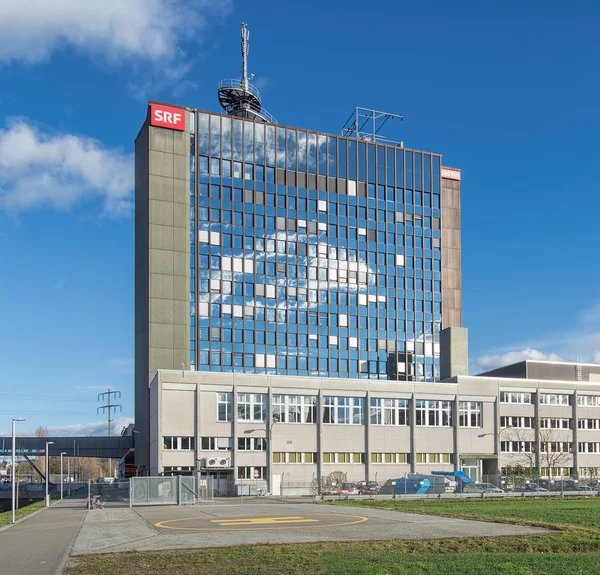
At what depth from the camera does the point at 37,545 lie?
103 ft

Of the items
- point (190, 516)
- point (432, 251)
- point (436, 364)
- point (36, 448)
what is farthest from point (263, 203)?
point (190, 516)

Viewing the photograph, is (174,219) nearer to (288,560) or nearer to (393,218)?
(393,218)

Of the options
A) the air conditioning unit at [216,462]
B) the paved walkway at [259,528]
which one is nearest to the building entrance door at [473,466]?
the air conditioning unit at [216,462]

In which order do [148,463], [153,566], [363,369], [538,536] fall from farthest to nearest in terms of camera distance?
[363,369] < [148,463] < [538,536] < [153,566]

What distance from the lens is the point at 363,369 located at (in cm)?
11325

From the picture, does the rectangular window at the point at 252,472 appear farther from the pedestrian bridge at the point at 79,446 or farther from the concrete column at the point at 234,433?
the pedestrian bridge at the point at 79,446

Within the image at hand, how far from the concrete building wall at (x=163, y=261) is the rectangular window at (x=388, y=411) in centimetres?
2674

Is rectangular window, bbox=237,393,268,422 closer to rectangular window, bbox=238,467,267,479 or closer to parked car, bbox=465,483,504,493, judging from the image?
rectangular window, bbox=238,467,267,479

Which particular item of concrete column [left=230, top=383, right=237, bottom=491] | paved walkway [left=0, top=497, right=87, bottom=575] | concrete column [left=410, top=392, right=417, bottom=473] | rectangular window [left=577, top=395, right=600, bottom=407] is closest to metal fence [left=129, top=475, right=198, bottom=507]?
paved walkway [left=0, top=497, right=87, bottom=575]

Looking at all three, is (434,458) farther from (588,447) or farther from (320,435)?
(588,447)

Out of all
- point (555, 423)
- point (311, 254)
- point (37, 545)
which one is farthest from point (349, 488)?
point (37, 545)

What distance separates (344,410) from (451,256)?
45067 millimetres

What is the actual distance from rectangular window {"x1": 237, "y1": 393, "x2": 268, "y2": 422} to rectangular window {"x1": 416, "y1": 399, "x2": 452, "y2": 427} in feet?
64.7

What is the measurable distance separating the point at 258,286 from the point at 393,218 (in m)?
25.4
